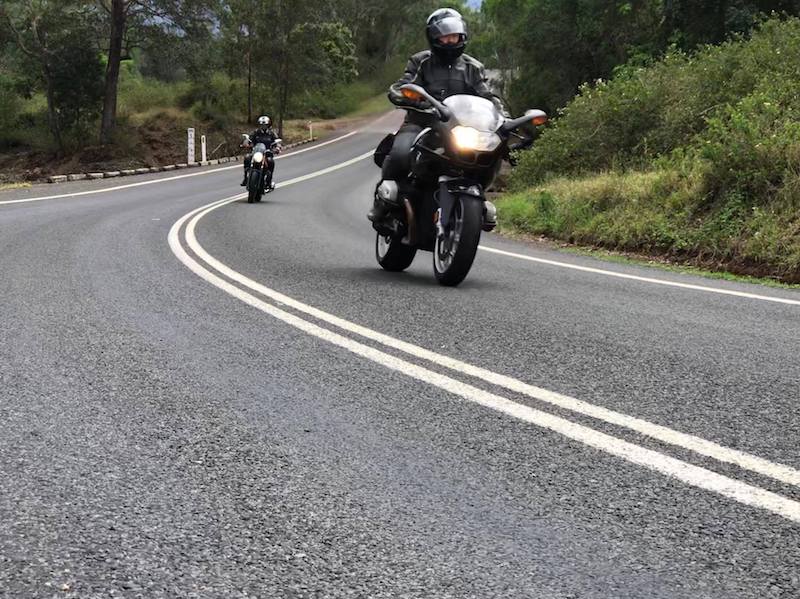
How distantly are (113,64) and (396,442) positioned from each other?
37945 mm

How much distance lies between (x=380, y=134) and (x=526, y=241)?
42.2 meters

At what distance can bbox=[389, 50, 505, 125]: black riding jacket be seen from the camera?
8.12 metres

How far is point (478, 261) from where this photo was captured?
33.6 feet

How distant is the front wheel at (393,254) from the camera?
345 inches

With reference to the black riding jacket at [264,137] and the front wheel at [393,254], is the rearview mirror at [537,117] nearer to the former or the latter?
the front wheel at [393,254]

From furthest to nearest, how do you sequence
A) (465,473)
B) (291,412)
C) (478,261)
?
(478,261)
(291,412)
(465,473)

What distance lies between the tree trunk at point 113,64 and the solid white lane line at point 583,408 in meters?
34.4

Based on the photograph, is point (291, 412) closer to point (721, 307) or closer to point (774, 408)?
point (774, 408)

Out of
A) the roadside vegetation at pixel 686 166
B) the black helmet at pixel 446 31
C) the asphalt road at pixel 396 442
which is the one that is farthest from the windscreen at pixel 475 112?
the roadside vegetation at pixel 686 166

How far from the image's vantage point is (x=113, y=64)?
3806 cm

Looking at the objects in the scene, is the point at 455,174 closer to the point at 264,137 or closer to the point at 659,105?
the point at 659,105

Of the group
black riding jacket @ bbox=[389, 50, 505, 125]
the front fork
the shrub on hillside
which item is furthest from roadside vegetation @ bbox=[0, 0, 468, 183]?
the front fork

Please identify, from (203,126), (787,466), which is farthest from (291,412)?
(203,126)

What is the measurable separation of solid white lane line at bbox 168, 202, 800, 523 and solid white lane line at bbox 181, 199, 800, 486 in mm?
145
